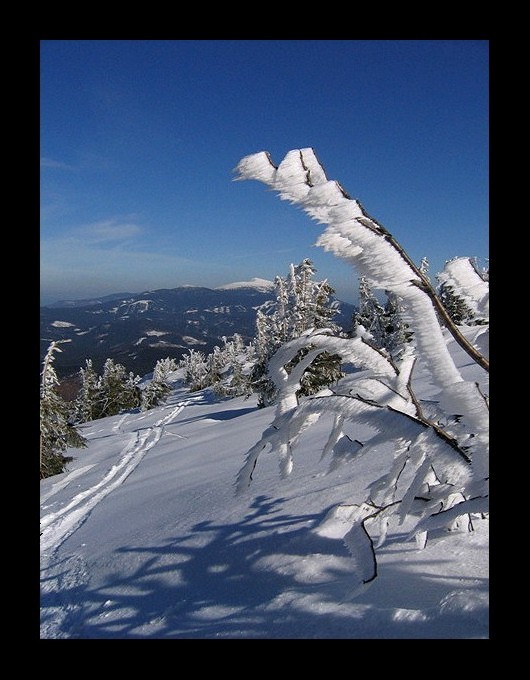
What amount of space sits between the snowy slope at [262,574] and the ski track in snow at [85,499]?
1.32 m

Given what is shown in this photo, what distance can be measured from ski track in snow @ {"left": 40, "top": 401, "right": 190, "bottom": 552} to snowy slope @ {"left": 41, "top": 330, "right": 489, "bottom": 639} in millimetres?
1317

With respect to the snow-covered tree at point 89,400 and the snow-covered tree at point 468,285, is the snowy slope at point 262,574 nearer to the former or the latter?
the snow-covered tree at point 468,285

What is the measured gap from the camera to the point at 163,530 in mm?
4367

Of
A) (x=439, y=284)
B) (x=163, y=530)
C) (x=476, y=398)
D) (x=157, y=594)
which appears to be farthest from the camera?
(x=163, y=530)

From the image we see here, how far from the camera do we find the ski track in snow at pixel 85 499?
706cm

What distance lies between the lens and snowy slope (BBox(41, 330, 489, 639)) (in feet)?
6.25

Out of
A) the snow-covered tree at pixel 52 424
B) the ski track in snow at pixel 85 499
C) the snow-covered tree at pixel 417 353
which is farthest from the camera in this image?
the snow-covered tree at pixel 52 424

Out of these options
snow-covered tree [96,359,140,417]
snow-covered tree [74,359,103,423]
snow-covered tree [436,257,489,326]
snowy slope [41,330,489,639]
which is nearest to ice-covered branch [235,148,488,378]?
snow-covered tree [436,257,489,326]

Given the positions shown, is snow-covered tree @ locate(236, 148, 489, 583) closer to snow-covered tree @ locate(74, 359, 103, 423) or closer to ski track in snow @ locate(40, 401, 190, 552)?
ski track in snow @ locate(40, 401, 190, 552)

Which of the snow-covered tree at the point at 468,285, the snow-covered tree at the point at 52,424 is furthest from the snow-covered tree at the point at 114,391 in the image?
the snow-covered tree at the point at 468,285
